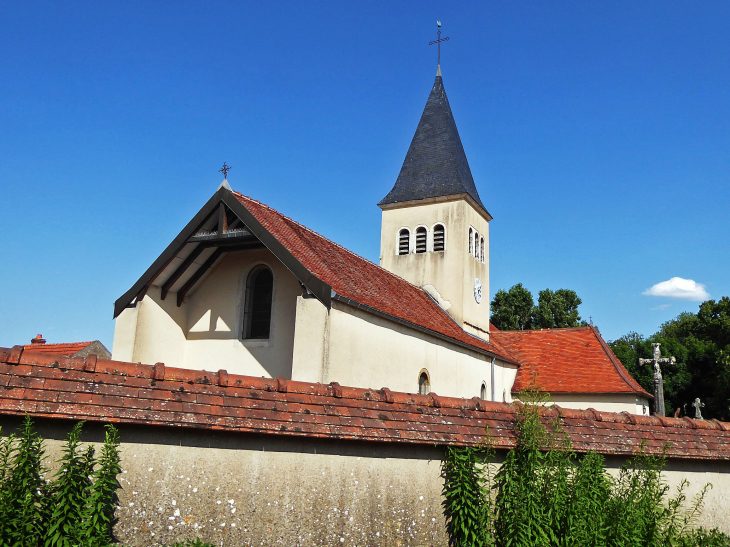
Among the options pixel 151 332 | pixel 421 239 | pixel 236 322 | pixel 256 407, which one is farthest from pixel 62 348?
pixel 256 407

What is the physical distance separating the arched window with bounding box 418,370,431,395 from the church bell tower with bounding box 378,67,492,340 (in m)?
6.85

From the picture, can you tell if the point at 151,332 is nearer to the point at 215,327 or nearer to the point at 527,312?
the point at 215,327

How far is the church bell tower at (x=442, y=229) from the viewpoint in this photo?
25.0 m

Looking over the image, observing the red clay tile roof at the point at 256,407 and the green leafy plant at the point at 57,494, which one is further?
the red clay tile roof at the point at 256,407

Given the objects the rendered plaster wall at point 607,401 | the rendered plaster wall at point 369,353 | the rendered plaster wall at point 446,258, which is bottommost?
the rendered plaster wall at point 607,401

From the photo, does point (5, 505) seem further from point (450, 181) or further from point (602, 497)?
point (450, 181)

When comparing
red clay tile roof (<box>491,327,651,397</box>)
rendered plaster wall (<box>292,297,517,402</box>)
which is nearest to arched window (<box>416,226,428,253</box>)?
rendered plaster wall (<box>292,297,517,402</box>)

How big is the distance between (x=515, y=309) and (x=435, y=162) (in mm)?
29154

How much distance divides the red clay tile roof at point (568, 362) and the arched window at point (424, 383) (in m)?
8.05

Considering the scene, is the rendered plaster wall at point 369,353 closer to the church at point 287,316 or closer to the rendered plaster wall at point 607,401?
the church at point 287,316

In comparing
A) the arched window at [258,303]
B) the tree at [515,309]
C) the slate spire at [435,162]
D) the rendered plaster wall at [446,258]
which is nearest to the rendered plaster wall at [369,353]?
the arched window at [258,303]

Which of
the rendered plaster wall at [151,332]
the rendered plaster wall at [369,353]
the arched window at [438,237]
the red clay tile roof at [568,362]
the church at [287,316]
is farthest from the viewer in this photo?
the arched window at [438,237]

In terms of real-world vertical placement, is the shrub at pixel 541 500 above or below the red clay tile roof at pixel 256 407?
below

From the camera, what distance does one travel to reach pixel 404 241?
2648 cm
